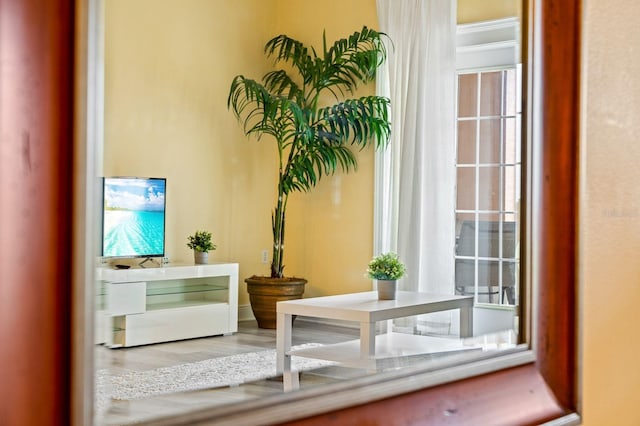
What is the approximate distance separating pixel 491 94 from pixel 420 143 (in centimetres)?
32

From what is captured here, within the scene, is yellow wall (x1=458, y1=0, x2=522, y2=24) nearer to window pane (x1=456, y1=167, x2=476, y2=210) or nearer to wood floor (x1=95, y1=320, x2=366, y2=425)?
window pane (x1=456, y1=167, x2=476, y2=210)

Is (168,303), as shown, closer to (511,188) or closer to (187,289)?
(187,289)

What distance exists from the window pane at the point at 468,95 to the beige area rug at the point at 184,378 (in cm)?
54

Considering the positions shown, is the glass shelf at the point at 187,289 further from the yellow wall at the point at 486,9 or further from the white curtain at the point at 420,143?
the yellow wall at the point at 486,9

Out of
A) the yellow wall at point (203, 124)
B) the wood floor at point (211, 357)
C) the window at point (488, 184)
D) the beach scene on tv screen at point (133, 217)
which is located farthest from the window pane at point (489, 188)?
the beach scene on tv screen at point (133, 217)

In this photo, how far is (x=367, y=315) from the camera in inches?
50.8

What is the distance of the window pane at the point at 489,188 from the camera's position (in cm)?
113

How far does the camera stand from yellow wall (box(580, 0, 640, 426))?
40.9 inches

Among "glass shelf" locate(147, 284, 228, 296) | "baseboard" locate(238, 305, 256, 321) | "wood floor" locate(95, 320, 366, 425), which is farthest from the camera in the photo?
"baseboard" locate(238, 305, 256, 321)

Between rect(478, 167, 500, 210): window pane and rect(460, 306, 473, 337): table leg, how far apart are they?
0.57 ft

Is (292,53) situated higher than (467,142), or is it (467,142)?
(292,53)

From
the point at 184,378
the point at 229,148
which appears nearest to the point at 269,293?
the point at 229,148

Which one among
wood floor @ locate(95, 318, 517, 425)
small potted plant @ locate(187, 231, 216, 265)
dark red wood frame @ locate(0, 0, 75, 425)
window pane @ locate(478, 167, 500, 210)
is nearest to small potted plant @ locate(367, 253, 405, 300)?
wood floor @ locate(95, 318, 517, 425)

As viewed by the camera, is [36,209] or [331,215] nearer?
[36,209]
